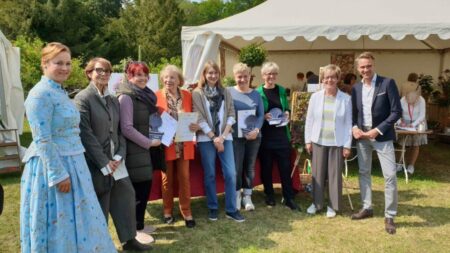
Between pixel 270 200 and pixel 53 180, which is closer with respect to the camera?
pixel 53 180

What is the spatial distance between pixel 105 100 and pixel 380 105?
2.58 meters

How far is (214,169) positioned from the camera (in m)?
3.91

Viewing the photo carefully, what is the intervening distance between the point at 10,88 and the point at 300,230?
5.77 m

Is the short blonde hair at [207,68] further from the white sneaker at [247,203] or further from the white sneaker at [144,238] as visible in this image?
the white sneaker at [144,238]

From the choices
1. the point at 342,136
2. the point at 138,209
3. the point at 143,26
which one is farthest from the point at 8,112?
the point at 143,26

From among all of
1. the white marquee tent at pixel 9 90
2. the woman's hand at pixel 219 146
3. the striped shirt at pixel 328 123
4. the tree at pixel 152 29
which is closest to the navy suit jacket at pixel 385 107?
the striped shirt at pixel 328 123

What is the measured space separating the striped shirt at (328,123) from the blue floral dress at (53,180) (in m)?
2.47

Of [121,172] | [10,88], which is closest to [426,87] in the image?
[121,172]

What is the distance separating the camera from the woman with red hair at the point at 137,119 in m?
3.16

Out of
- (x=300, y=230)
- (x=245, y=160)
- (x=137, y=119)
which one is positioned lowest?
(x=300, y=230)

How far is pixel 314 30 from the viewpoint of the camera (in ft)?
20.0

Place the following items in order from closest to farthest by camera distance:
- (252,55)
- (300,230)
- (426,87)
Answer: (300,230) < (252,55) < (426,87)

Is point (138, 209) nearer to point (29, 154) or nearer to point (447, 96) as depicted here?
point (29, 154)

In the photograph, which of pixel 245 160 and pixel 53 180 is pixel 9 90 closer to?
pixel 245 160
